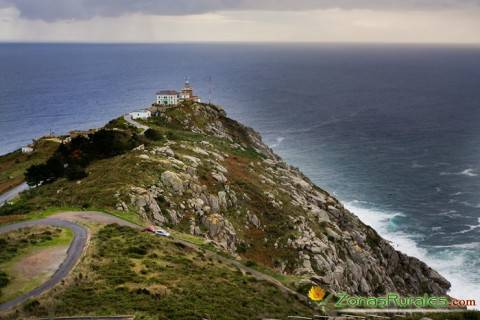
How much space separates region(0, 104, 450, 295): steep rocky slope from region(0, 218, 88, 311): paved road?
18.5 feet

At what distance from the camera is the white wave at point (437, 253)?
2731 inches

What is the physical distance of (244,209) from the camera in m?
63.0

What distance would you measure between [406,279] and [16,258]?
56712 mm

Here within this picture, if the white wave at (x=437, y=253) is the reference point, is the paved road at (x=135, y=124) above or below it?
above

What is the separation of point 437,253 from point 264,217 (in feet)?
118

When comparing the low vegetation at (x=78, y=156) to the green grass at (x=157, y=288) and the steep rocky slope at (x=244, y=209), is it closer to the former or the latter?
the steep rocky slope at (x=244, y=209)

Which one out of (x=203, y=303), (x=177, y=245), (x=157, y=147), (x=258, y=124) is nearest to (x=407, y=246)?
(x=157, y=147)

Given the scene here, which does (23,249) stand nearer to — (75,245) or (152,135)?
(75,245)

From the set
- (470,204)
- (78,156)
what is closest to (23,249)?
(78,156)

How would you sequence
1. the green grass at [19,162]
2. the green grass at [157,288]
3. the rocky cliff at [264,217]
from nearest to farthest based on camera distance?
1. the green grass at [157,288]
2. the rocky cliff at [264,217]
3. the green grass at [19,162]

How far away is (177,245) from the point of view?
42438mm

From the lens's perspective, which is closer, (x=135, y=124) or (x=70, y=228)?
(x=70, y=228)

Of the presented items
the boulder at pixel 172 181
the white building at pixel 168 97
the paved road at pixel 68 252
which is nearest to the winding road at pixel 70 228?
the paved road at pixel 68 252

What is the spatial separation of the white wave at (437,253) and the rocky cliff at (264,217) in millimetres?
2954
